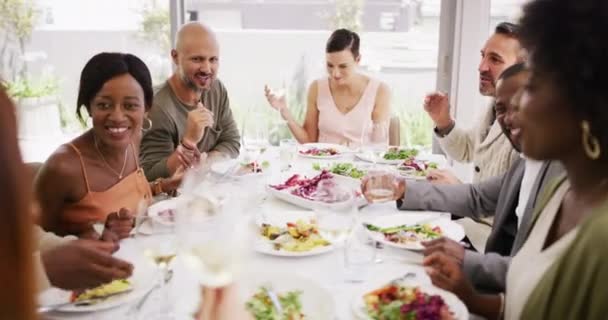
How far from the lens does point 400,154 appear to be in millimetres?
2730

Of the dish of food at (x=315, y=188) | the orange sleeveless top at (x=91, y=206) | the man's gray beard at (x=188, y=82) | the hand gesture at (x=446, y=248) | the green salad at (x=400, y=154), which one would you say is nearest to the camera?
the hand gesture at (x=446, y=248)

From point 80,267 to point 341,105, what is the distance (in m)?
2.50

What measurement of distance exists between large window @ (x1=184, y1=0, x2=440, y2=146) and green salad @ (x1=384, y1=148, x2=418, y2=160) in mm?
1328

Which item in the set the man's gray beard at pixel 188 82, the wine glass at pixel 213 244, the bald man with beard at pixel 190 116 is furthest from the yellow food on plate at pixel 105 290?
the man's gray beard at pixel 188 82

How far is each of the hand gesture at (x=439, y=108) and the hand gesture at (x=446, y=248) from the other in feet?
5.17

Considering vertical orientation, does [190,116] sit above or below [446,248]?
above

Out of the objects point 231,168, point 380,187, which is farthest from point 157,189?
point 380,187

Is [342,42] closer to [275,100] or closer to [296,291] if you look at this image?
[275,100]

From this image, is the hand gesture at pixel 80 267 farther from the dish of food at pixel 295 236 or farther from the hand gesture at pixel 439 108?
the hand gesture at pixel 439 108

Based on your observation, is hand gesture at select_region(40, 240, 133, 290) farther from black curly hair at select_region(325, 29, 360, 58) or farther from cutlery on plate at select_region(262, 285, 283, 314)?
black curly hair at select_region(325, 29, 360, 58)

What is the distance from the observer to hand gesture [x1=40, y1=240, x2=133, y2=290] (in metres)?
1.24

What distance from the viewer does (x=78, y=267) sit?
48.7 inches

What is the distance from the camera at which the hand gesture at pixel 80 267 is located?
1236 millimetres

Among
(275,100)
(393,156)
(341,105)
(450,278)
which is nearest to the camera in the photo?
(450,278)
